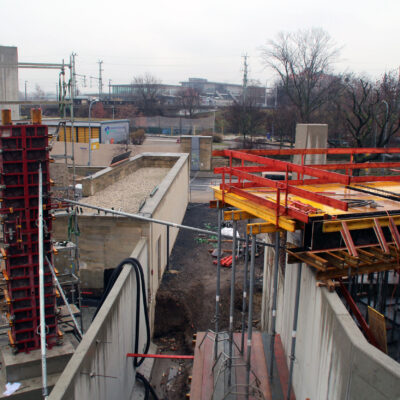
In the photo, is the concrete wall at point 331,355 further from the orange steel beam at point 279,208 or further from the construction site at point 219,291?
the orange steel beam at point 279,208

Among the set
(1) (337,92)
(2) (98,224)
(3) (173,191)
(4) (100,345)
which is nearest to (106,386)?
(4) (100,345)

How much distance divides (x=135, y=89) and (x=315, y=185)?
96582mm

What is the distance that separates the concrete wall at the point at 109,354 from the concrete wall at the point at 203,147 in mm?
31144

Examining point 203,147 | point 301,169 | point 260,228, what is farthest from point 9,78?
point 203,147

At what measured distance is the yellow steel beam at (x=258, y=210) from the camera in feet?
20.7

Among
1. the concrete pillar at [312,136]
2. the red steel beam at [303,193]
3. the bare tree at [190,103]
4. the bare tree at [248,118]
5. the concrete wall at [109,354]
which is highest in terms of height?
the bare tree at [190,103]

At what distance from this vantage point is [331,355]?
18.9 feet

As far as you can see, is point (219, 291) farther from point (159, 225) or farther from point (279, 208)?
point (159, 225)

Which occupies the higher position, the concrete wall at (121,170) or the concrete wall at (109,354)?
the concrete wall at (121,170)

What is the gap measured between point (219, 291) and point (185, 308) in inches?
160

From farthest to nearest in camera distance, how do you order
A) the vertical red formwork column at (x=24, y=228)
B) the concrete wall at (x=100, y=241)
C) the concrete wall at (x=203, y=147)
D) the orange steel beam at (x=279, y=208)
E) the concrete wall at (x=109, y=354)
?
the concrete wall at (x=203, y=147) → the concrete wall at (x=100, y=241) → the vertical red formwork column at (x=24, y=228) → the concrete wall at (x=109, y=354) → the orange steel beam at (x=279, y=208)

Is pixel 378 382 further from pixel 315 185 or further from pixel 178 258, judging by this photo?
pixel 178 258

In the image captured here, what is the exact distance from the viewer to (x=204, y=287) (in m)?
15.7

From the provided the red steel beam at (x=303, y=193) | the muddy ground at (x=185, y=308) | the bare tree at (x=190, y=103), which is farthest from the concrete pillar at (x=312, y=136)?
the bare tree at (x=190, y=103)
